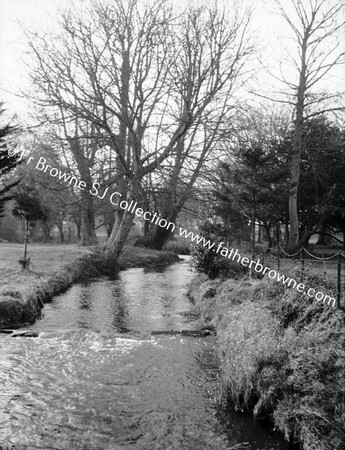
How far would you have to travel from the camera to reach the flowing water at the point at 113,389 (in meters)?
5.12

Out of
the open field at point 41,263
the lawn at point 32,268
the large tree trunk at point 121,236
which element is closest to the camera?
the lawn at point 32,268

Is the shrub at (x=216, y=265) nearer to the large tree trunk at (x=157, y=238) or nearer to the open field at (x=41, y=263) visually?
the open field at (x=41, y=263)

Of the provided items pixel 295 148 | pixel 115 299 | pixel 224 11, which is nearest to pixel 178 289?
pixel 115 299

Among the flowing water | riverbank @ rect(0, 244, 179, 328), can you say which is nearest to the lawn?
riverbank @ rect(0, 244, 179, 328)

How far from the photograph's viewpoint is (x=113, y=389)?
648 centimetres

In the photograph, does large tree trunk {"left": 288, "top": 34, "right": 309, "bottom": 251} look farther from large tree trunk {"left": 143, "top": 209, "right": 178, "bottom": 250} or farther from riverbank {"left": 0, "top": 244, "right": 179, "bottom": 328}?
large tree trunk {"left": 143, "top": 209, "right": 178, "bottom": 250}

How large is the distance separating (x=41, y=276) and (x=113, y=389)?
345 inches

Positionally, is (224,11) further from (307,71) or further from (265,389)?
(265,389)

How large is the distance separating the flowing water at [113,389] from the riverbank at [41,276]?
54cm

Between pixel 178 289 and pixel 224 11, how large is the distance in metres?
12.2

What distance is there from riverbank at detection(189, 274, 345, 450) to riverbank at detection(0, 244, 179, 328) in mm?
5069

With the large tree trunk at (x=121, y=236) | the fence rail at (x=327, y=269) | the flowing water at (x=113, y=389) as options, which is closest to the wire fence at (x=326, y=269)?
the fence rail at (x=327, y=269)

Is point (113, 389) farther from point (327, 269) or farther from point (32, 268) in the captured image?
point (327, 269)

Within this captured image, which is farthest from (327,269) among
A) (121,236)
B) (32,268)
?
(32,268)
